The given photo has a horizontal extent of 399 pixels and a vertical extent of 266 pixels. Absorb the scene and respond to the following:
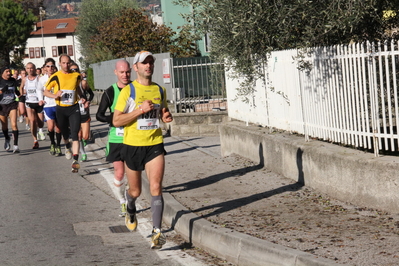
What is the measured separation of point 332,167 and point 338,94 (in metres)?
0.94

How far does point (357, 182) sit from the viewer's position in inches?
302

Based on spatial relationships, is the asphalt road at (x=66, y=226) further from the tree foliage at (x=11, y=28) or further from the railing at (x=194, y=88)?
the tree foliage at (x=11, y=28)

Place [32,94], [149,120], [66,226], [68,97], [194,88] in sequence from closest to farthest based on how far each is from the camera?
[149,120] → [66,226] → [68,97] → [32,94] → [194,88]

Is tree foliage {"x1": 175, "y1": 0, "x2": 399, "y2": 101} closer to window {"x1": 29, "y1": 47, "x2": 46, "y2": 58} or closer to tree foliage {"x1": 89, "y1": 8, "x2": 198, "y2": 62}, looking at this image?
tree foliage {"x1": 89, "y1": 8, "x2": 198, "y2": 62}

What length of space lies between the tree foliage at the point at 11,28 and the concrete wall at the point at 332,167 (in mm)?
85551

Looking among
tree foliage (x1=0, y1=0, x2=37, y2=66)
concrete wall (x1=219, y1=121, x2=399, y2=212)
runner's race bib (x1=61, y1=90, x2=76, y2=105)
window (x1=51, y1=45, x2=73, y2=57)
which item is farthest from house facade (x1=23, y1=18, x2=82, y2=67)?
concrete wall (x1=219, y1=121, x2=399, y2=212)

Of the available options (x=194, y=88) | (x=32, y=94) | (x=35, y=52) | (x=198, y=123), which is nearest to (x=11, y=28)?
(x=35, y=52)

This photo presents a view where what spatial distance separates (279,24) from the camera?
9.66 metres

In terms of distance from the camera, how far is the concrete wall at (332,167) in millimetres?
7215

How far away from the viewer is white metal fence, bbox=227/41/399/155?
7520mm

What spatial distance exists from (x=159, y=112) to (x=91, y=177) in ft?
17.6

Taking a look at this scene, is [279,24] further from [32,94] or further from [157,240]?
[32,94]

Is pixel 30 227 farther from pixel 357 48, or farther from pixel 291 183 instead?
pixel 357 48


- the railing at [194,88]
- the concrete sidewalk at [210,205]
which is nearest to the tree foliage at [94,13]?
the railing at [194,88]
